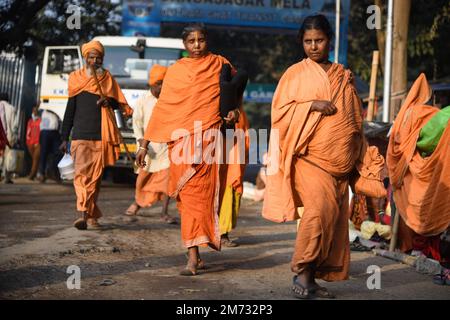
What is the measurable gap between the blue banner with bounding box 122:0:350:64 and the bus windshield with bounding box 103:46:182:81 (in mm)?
6139

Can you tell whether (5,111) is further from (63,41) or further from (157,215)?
(63,41)

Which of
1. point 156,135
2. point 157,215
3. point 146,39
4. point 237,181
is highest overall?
point 146,39

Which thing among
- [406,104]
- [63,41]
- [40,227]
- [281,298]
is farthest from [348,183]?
[63,41]

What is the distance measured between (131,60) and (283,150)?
11.1 meters

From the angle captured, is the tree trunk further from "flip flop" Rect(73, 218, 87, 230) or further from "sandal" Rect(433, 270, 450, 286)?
"sandal" Rect(433, 270, 450, 286)

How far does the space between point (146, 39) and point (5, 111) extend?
10.7 feet

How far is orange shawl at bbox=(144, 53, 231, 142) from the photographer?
6578 millimetres

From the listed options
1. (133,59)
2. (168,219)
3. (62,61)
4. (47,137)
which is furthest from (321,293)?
(62,61)

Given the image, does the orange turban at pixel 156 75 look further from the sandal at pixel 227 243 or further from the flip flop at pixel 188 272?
the flip flop at pixel 188 272

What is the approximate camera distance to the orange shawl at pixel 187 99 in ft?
21.6

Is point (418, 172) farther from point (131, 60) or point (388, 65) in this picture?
point (131, 60)

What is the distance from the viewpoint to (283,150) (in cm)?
566

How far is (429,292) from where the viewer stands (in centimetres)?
586

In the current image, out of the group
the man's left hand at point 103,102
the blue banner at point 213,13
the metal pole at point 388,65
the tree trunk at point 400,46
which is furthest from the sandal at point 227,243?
the blue banner at point 213,13
